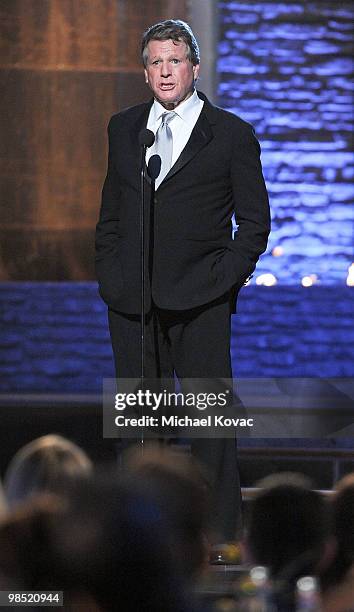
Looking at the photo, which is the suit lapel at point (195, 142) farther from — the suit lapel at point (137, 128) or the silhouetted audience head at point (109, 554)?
the silhouetted audience head at point (109, 554)

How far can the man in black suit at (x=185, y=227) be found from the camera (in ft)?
11.2

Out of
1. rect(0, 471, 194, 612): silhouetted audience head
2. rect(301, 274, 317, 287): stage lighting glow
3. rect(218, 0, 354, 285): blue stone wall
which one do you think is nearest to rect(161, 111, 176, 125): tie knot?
rect(0, 471, 194, 612): silhouetted audience head

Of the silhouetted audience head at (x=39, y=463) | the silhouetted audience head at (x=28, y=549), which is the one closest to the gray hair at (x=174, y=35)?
the silhouetted audience head at (x=39, y=463)

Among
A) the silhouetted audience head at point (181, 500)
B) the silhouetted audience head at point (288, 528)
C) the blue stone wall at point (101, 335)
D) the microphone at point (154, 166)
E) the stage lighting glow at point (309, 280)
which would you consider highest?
the microphone at point (154, 166)

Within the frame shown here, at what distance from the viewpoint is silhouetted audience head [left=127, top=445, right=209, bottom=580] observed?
1.44 m

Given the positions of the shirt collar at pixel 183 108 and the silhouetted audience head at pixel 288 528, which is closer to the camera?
the silhouetted audience head at pixel 288 528

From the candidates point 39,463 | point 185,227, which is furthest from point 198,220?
point 39,463

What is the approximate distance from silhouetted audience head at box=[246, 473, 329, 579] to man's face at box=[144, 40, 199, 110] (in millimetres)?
1701

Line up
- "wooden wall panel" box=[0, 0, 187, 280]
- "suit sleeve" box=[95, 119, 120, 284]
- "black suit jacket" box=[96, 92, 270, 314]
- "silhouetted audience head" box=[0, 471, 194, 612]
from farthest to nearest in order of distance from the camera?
1. "wooden wall panel" box=[0, 0, 187, 280]
2. "suit sleeve" box=[95, 119, 120, 284]
3. "black suit jacket" box=[96, 92, 270, 314]
4. "silhouetted audience head" box=[0, 471, 194, 612]

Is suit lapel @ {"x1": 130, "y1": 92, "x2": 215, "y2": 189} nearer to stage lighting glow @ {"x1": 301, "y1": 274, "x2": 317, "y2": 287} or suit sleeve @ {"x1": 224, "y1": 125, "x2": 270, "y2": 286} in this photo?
suit sleeve @ {"x1": 224, "y1": 125, "x2": 270, "y2": 286}

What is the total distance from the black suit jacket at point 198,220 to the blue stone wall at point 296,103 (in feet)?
11.0

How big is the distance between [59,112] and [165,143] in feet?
11.6

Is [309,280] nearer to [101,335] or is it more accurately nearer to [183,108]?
[101,335]

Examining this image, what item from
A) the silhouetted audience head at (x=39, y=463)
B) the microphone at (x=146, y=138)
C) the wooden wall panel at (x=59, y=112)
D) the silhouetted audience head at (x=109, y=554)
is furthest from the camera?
the wooden wall panel at (x=59, y=112)
